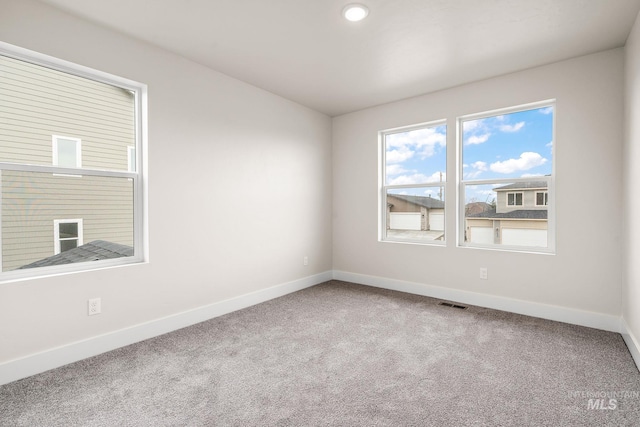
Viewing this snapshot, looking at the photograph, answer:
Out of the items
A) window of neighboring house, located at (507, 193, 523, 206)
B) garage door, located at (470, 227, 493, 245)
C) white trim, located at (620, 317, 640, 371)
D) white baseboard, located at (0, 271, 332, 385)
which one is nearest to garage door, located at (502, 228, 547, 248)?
garage door, located at (470, 227, 493, 245)

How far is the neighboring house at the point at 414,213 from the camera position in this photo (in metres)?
4.00

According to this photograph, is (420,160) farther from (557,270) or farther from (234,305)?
(234,305)

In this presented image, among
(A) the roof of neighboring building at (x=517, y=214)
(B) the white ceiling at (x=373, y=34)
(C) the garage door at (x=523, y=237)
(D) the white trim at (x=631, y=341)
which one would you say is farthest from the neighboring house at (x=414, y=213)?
(D) the white trim at (x=631, y=341)

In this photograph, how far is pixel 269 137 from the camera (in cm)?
388

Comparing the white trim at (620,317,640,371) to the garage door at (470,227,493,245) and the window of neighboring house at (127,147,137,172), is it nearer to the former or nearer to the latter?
the garage door at (470,227,493,245)

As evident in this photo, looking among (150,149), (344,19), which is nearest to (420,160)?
(344,19)

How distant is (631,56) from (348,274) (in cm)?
370

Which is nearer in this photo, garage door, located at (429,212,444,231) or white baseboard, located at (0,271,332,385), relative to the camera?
white baseboard, located at (0,271,332,385)

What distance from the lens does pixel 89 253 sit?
8.16ft

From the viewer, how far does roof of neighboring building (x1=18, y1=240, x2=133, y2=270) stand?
2.30 meters

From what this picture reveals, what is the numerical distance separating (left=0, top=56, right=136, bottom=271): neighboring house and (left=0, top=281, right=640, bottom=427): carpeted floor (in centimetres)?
94

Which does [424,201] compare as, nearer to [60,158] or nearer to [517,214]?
[517,214]

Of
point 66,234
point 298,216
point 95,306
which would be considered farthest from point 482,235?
point 66,234

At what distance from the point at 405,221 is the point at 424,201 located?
1.26 feet
